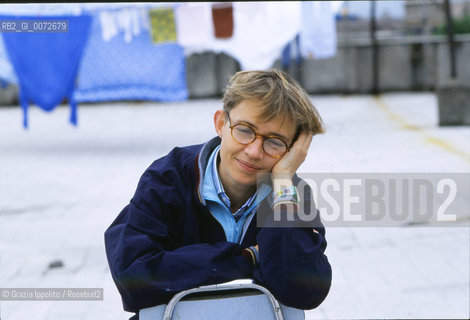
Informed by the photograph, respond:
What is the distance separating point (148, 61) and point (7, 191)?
2.56m

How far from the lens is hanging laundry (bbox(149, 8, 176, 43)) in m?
8.15

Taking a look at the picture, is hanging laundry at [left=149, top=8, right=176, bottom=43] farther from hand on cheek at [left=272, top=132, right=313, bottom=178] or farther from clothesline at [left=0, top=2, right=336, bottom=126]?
hand on cheek at [left=272, top=132, right=313, bottom=178]

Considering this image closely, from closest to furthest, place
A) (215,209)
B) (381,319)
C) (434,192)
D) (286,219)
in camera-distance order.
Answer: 1. (286,219)
2. (215,209)
3. (381,319)
4. (434,192)

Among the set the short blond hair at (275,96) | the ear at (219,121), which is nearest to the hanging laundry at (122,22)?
the ear at (219,121)

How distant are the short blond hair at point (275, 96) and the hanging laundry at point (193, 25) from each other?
20.7 feet

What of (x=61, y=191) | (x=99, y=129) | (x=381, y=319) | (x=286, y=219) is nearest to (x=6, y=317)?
(x=381, y=319)

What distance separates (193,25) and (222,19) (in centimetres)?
36

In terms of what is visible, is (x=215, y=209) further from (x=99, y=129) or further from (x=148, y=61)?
(x=99, y=129)

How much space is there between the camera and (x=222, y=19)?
8125 millimetres

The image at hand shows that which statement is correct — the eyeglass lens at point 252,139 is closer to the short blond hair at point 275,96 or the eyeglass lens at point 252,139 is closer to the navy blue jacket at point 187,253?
the short blond hair at point 275,96

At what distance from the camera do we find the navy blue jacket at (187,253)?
1.78 m

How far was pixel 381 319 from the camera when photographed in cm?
333

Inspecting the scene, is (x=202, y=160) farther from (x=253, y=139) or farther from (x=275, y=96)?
(x=275, y=96)

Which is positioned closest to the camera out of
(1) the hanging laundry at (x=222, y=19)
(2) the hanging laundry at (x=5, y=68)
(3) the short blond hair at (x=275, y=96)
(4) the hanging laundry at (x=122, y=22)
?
(3) the short blond hair at (x=275, y=96)
